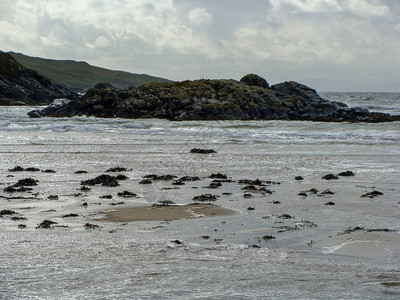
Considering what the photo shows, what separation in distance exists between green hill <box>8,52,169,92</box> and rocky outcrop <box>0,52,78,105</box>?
276 ft

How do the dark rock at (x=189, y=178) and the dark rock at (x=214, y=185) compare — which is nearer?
the dark rock at (x=214, y=185)

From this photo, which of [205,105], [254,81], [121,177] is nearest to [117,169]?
[121,177]

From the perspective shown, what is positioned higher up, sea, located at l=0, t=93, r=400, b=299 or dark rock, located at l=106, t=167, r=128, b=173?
dark rock, located at l=106, t=167, r=128, b=173

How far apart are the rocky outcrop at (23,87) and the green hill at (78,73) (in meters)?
84.0

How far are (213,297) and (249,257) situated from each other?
1.27m

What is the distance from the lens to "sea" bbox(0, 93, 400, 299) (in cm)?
465

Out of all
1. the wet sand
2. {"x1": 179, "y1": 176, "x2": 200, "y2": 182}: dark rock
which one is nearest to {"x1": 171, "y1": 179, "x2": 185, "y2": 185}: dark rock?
{"x1": 179, "y1": 176, "x2": 200, "y2": 182}: dark rock

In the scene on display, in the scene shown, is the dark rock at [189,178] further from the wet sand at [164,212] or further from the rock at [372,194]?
the rock at [372,194]

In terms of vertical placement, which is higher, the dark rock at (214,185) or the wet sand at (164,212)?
the dark rock at (214,185)

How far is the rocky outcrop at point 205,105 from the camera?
36.1m

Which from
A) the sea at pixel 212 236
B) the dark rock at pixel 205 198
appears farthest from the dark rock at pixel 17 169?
the dark rock at pixel 205 198

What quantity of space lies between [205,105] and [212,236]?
30.4 m

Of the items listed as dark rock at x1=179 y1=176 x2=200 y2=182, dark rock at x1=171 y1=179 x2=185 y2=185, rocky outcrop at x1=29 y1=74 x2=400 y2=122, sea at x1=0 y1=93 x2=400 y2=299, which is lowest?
sea at x1=0 y1=93 x2=400 y2=299

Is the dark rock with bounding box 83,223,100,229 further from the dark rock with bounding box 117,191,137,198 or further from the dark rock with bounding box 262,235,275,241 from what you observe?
the dark rock with bounding box 117,191,137,198
